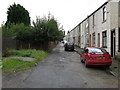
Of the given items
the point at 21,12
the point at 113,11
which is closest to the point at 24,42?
the point at 113,11

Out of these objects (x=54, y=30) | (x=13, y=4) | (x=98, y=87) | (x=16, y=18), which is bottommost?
(x=98, y=87)

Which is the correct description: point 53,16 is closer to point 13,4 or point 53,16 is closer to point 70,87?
point 70,87

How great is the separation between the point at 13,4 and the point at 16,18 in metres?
5.78

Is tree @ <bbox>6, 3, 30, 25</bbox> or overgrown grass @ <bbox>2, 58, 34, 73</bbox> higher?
tree @ <bbox>6, 3, 30, 25</bbox>

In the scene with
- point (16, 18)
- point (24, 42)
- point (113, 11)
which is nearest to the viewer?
point (113, 11)

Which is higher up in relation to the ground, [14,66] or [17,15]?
[17,15]

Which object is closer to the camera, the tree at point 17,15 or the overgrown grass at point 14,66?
the overgrown grass at point 14,66

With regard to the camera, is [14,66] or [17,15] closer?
[14,66]

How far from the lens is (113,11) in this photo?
13836 mm

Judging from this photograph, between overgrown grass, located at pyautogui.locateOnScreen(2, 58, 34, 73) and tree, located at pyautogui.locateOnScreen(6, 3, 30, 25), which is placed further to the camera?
tree, located at pyautogui.locateOnScreen(6, 3, 30, 25)

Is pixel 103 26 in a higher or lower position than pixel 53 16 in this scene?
lower

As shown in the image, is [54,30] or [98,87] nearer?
[98,87]

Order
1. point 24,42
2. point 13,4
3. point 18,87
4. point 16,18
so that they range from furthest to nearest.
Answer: point 13,4 → point 16,18 → point 24,42 → point 18,87

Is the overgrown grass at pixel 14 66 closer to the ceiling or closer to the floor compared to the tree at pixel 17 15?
closer to the floor
